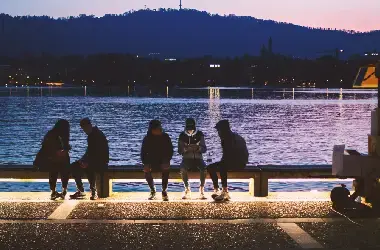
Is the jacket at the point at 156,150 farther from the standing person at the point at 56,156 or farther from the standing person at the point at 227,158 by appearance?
the standing person at the point at 56,156

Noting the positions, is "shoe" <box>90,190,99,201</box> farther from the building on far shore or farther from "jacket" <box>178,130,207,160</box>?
the building on far shore

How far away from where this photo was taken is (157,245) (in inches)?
298

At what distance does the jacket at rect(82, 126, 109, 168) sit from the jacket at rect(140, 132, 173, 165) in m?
0.63

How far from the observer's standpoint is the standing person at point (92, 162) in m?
10.8

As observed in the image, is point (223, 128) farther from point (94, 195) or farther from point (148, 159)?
point (94, 195)

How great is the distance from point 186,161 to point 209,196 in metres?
0.71

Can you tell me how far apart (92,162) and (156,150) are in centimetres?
107

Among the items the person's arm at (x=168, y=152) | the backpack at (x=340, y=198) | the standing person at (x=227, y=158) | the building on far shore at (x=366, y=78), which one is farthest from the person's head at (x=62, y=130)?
the building on far shore at (x=366, y=78)

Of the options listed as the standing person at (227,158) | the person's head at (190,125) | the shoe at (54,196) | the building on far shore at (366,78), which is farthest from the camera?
the person's head at (190,125)

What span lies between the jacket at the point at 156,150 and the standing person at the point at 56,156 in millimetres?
1305

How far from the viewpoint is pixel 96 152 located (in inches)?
431

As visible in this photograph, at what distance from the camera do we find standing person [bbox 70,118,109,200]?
1084cm

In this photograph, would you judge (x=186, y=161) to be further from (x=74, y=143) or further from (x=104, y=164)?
(x=74, y=143)

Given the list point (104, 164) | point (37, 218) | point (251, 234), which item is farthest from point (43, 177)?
point (251, 234)
